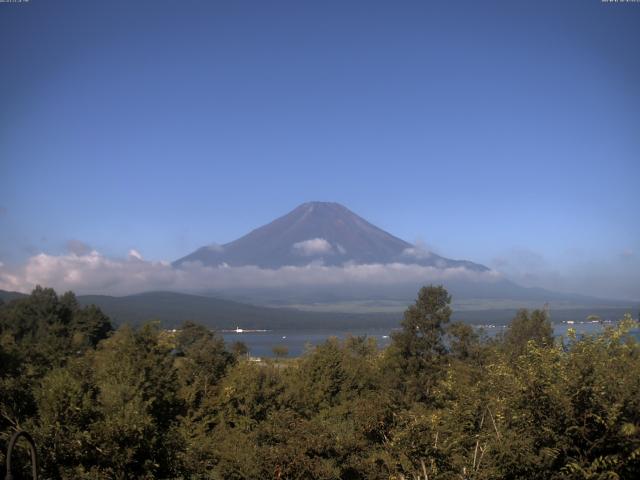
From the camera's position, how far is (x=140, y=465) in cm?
1482

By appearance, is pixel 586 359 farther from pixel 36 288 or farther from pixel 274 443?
pixel 36 288

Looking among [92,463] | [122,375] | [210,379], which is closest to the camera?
[92,463]

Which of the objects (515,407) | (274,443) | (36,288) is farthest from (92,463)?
(36,288)

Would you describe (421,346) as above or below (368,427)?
below

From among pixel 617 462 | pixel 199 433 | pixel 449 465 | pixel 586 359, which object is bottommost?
pixel 199 433

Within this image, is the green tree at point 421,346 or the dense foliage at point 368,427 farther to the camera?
the green tree at point 421,346

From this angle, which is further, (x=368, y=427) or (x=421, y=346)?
(x=421, y=346)

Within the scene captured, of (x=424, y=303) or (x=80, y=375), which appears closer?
(x=80, y=375)

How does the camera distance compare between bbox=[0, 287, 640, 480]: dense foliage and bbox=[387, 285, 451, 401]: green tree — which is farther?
bbox=[387, 285, 451, 401]: green tree

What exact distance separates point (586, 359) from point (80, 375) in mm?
17199

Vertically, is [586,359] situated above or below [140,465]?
above

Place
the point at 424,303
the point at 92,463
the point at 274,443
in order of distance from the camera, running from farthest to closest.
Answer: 1. the point at 424,303
2. the point at 274,443
3. the point at 92,463

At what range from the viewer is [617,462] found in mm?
10281

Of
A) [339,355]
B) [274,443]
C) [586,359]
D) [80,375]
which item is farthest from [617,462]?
[339,355]
